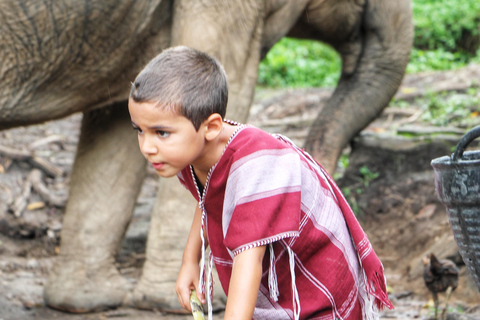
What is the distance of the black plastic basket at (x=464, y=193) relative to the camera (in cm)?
184

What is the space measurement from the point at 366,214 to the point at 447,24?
7.09 m

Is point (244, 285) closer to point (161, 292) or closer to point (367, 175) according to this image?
point (161, 292)

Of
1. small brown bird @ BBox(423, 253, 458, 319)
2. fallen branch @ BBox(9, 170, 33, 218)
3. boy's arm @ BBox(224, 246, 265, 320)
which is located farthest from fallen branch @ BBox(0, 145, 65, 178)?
boy's arm @ BBox(224, 246, 265, 320)

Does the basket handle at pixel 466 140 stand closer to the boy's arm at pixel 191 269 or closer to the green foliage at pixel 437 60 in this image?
the boy's arm at pixel 191 269

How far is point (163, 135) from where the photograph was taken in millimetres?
1612

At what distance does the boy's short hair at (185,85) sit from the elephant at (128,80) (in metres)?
1.23

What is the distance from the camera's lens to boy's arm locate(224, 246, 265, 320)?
157cm

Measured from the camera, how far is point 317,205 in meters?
1.82

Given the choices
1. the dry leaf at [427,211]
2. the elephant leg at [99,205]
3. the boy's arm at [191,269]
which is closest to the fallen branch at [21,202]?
the elephant leg at [99,205]

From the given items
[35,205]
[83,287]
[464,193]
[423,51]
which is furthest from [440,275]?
[423,51]

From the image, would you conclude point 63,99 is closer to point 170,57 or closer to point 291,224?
point 170,57

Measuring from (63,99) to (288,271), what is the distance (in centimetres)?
164

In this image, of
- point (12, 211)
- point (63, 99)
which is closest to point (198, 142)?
point (63, 99)

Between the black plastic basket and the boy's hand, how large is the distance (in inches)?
29.5
